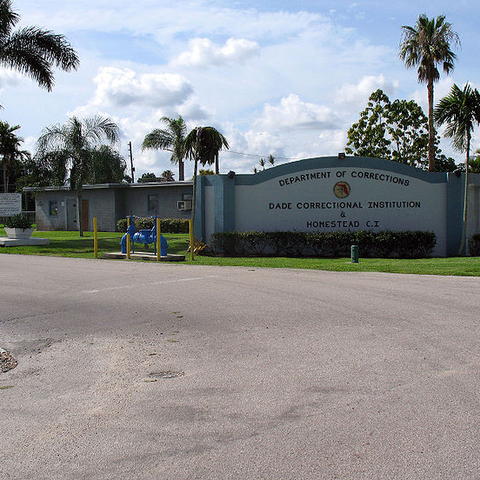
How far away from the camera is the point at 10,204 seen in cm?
2734

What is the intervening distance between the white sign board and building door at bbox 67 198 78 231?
13.6 meters

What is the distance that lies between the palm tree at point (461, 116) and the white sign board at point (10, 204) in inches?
759

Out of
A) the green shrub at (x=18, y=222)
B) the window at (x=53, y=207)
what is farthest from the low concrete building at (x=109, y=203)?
the green shrub at (x=18, y=222)

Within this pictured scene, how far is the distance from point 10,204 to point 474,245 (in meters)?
20.8

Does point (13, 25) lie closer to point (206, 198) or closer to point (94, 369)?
point (206, 198)

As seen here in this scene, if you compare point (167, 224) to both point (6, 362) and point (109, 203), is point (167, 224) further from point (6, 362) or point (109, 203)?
point (6, 362)

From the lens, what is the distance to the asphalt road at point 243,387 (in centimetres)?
384

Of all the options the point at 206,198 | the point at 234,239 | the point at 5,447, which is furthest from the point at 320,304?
the point at 206,198

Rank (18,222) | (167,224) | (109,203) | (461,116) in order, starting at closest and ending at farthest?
(461,116), (18,222), (167,224), (109,203)

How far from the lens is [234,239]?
21.5 metres

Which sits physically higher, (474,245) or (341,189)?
(341,189)

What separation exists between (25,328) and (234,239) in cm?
1362

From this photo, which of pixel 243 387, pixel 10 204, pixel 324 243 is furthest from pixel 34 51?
pixel 243 387

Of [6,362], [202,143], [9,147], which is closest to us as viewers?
[6,362]
